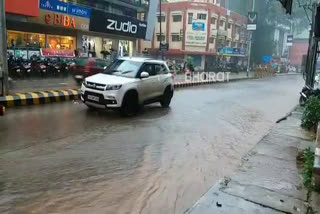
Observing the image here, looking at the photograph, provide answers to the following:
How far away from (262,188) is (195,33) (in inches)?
1788

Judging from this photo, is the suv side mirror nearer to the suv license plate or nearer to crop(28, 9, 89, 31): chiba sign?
the suv license plate

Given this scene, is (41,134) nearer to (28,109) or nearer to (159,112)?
(28,109)

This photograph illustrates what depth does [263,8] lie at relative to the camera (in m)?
63.1

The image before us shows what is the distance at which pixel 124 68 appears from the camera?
11102 mm

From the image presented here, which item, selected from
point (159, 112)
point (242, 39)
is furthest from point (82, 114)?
point (242, 39)

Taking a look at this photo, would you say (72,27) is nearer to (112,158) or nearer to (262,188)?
(112,158)

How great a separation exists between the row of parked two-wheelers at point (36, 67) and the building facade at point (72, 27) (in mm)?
1352

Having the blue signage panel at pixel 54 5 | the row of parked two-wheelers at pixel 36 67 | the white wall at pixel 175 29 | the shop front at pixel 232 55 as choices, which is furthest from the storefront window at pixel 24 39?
the white wall at pixel 175 29

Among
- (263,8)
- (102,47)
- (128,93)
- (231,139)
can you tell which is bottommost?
(231,139)

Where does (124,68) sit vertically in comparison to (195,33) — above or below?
below

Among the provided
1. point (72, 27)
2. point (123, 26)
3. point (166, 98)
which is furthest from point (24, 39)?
point (166, 98)

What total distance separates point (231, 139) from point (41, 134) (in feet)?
14.9

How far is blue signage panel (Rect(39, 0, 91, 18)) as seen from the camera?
20.7 metres

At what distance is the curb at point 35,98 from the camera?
11155 mm
